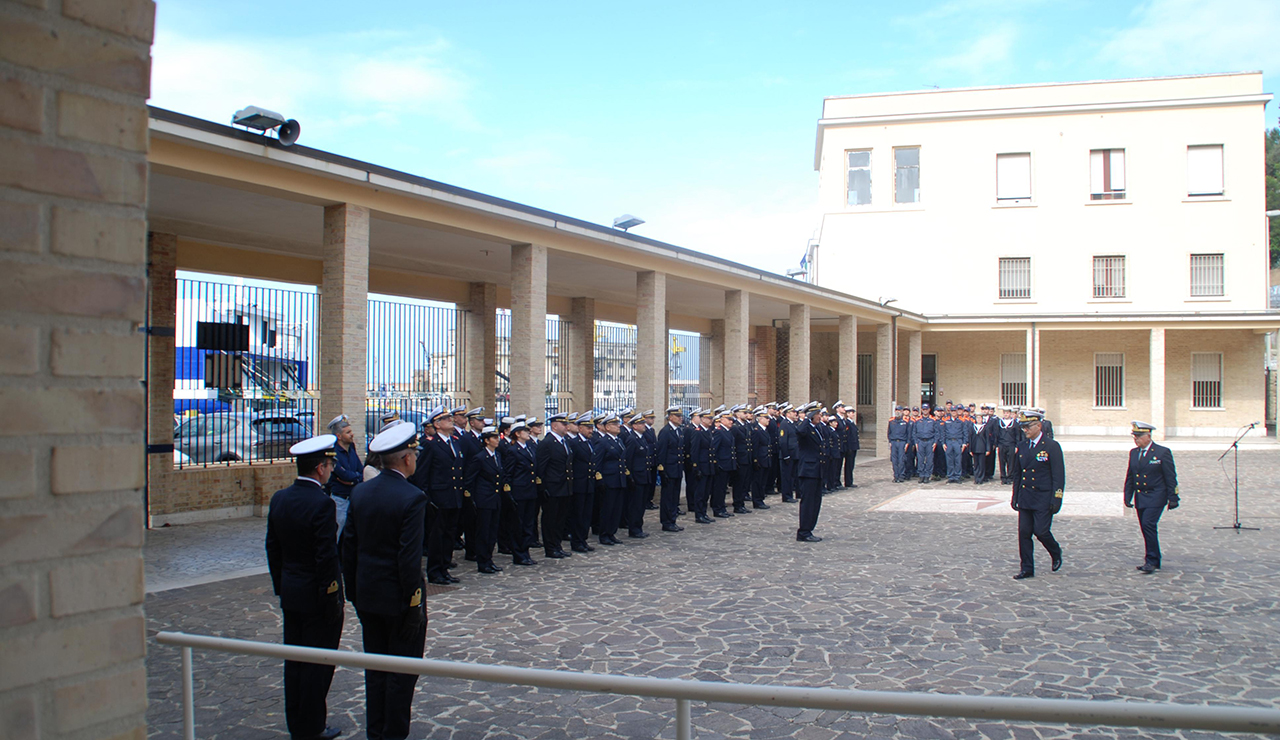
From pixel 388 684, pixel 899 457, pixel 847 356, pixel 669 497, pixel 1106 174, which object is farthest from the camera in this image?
pixel 1106 174

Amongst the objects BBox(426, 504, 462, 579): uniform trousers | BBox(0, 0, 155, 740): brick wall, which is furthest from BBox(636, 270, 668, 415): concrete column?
BBox(0, 0, 155, 740): brick wall

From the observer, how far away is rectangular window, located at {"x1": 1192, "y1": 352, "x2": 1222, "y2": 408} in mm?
31422

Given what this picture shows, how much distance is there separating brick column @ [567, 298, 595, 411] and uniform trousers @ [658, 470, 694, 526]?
9943 mm

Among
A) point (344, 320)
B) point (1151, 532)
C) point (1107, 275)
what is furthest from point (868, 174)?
point (344, 320)

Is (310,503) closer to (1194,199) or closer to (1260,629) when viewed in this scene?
(1260,629)

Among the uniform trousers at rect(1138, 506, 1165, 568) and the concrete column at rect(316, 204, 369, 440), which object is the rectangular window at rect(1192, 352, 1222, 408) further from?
the concrete column at rect(316, 204, 369, 440)

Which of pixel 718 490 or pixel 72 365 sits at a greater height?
pixel 72 365

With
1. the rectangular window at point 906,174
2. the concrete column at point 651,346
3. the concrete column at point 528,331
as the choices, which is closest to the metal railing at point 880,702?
the concrete column at point 528,331

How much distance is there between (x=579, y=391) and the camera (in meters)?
22.9

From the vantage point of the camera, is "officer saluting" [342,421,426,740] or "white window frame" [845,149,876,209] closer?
"officer saluting" [342,421,426,740]

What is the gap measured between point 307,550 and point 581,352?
18.1 meters

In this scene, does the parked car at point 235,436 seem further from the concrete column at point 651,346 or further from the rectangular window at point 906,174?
the rectangular window at point 906,174

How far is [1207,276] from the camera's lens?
3147 centimetres

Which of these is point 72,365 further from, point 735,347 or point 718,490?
point 735,347
